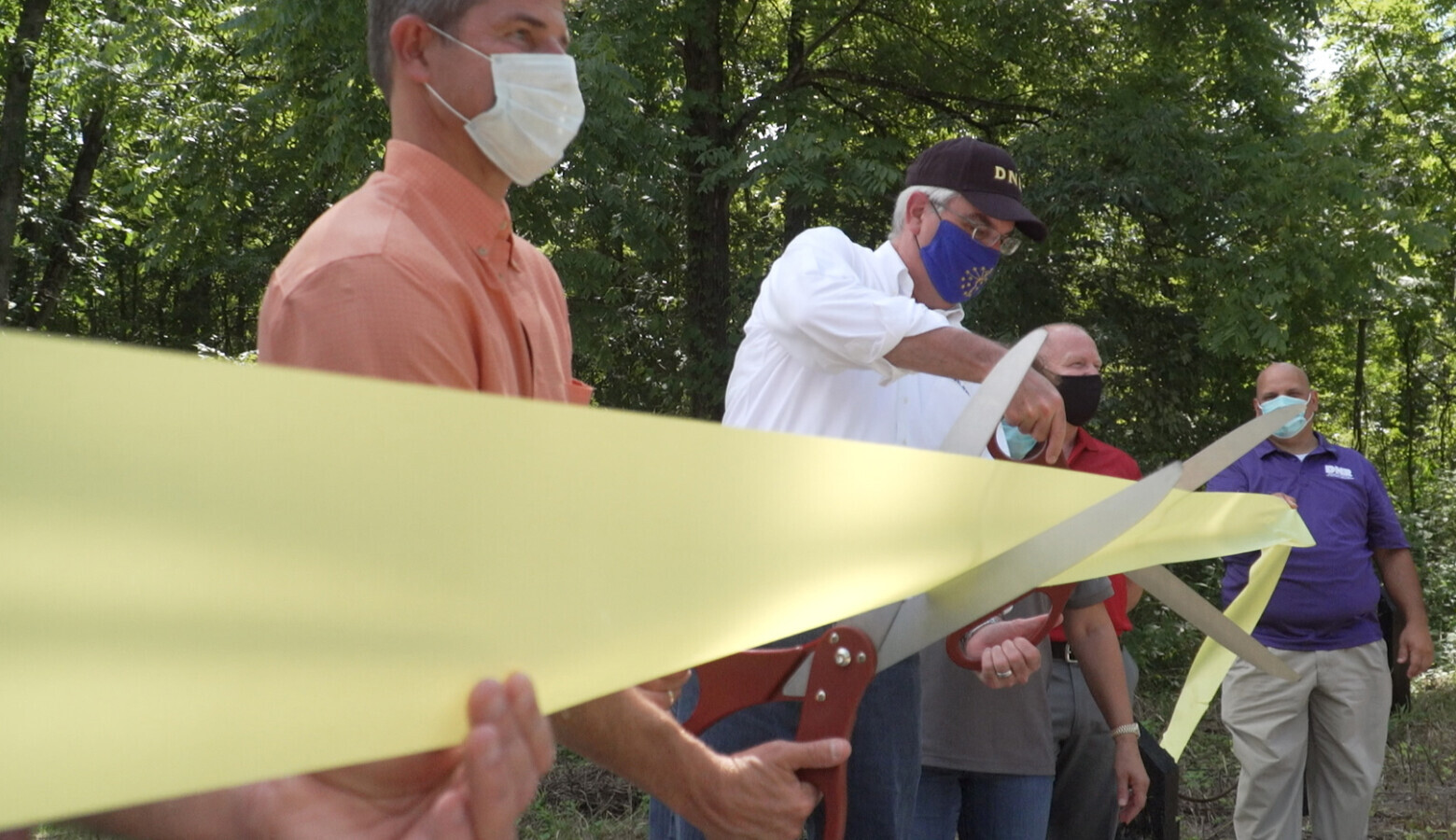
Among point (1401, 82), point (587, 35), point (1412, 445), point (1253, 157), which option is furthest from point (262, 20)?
point (1412, 445)

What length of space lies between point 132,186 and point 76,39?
107 inches

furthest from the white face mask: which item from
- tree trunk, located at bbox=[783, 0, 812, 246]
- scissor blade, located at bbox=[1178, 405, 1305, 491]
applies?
tree trunk, located at bbox=[783, 0, 812, 246]

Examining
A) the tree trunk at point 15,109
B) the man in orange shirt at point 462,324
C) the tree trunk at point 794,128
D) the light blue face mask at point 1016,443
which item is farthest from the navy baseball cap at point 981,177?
the tree trunk at point 15,109

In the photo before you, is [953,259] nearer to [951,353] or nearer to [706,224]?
[951,353]

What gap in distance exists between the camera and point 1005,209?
2.79 metres

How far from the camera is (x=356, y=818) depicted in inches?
38.2

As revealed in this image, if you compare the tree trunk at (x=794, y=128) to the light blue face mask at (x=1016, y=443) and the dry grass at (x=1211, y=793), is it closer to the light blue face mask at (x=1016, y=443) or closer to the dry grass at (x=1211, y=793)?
the dry grass at (x=1211, y=793)

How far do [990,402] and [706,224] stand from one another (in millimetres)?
7817

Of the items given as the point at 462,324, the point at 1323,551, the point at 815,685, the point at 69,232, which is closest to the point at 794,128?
the point at 1323,551

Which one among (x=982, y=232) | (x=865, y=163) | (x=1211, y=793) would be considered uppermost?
(x=865, y=163)

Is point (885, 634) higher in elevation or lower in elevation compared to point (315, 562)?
lower

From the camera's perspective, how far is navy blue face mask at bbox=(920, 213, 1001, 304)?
2744 millimetres

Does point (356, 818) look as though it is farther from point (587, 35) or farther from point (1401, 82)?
point (1401, 82)

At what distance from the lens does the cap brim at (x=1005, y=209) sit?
9.06ft
